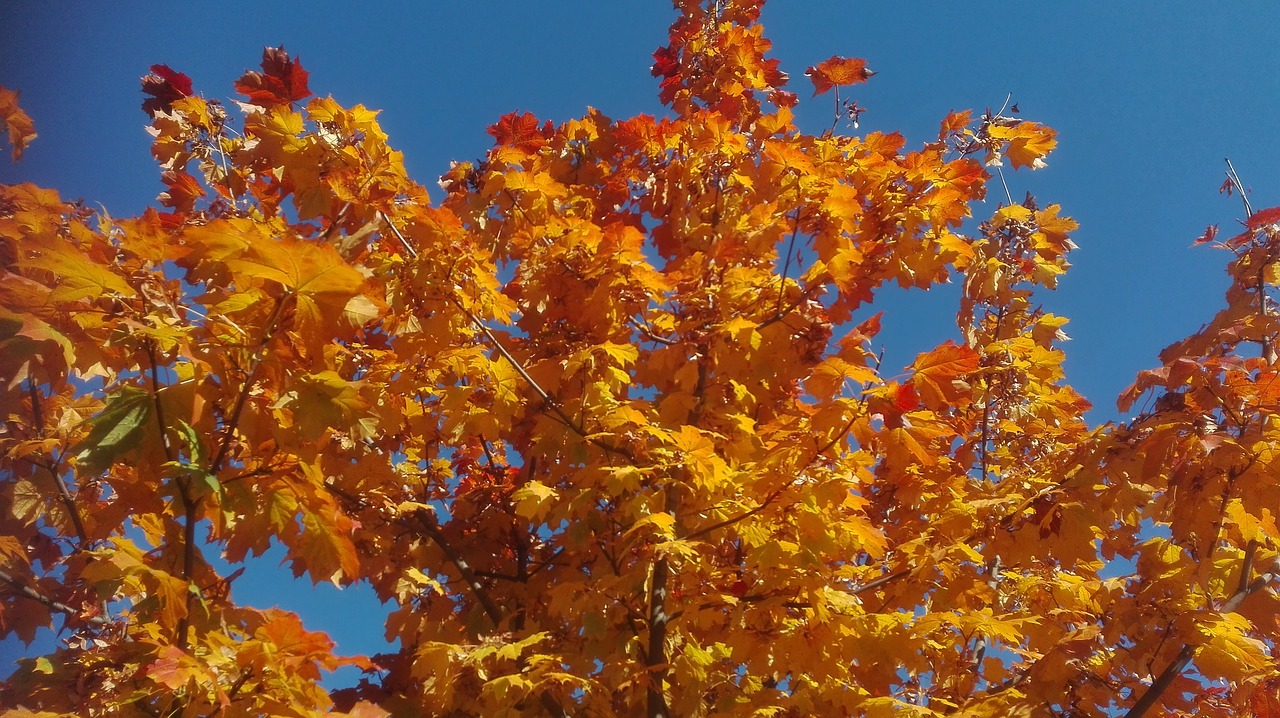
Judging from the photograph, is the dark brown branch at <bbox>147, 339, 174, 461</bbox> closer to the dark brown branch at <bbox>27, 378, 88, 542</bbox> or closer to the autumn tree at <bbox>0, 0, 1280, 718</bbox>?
the autumn tree at <bbox>0, 0, 1280, 718</bbox>

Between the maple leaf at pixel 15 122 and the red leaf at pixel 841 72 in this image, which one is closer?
the maple leaf at pixel 15 122

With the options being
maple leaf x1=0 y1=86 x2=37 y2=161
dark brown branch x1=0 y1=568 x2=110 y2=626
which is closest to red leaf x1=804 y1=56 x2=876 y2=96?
maple leaf x1=0 y1=86 x2=37 y2=161

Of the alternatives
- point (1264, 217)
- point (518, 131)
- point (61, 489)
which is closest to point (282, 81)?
point (518, 131)

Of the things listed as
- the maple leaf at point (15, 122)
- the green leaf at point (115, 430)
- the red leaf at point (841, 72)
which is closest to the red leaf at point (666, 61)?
the red leaf at point (841, 72)

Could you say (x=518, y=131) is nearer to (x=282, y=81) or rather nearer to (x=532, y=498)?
(x=282, y=81)

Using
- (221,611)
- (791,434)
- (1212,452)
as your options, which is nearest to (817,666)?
(791,434)

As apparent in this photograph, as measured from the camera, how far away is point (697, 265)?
383 centimetres

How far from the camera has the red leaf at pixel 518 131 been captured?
4.51m

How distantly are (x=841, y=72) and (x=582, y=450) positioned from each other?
298cm

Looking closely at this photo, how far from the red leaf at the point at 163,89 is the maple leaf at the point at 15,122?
1.40 metres

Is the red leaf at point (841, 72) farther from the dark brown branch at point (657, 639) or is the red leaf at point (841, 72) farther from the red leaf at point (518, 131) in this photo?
the dark brown branch at point (657, 639)

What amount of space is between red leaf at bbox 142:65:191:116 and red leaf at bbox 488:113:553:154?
155cm

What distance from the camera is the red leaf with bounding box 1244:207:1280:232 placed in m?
3.29

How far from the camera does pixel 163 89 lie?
3.76 m
